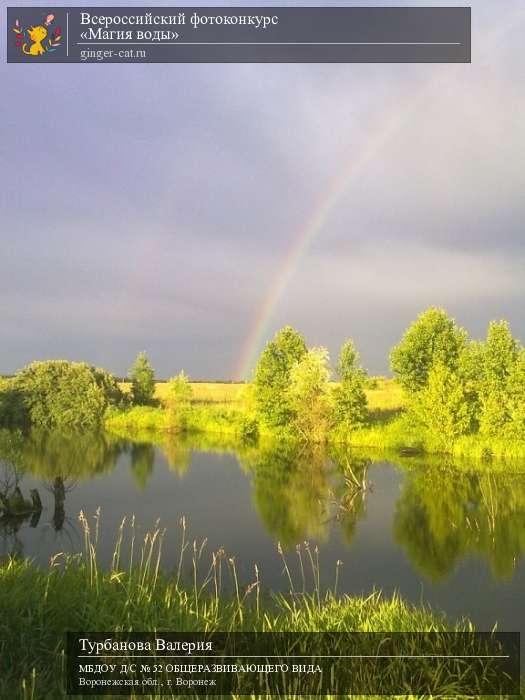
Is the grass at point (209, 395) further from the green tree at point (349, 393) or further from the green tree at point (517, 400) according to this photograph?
the green tree at point (517, 400)

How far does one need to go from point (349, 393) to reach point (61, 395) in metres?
31.8

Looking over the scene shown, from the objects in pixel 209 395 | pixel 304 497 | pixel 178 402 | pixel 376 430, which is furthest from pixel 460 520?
pixel 209 395

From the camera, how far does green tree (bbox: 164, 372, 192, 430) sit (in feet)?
162

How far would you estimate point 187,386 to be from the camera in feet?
171

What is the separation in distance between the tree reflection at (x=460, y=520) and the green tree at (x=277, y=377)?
630 inches

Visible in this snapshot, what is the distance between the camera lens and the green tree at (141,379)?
60.6 meters

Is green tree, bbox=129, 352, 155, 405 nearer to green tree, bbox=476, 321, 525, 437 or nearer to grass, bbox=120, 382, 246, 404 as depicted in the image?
grass, bbox=120, 382, 246, 404

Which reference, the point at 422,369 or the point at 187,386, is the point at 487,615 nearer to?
the point at 422,369

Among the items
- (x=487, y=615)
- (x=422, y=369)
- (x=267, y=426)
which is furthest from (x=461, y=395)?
(x=487, y=615)

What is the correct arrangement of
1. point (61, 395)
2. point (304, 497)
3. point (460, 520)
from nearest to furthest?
1. point (460, 520)
2. point (304, 497)
3. point (61, 395)

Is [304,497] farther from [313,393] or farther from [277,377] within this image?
[277,377]

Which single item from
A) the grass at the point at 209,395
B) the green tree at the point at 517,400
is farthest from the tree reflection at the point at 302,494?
the grass at the point at 209,395

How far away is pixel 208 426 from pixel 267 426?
7426 millimetres

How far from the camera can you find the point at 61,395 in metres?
55.2
